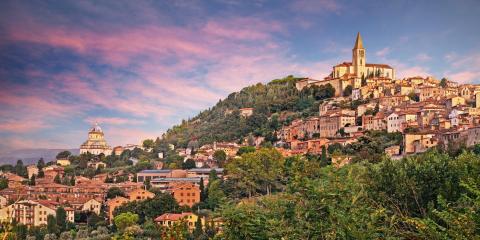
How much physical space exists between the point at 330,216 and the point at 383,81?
3710 centimetres

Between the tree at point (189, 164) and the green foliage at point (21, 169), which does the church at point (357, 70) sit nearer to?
the tree at point (189, 164)

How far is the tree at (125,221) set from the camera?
2210 centimetres

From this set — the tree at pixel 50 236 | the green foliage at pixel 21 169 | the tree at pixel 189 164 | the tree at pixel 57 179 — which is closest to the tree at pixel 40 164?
the green foliage at pixel 21 169

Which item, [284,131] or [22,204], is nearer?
[22,204]

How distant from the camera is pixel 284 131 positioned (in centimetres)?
3912

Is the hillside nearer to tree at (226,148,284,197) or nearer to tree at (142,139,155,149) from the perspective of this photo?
tree at (142,139,155,149)

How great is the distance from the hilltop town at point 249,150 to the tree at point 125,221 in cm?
28

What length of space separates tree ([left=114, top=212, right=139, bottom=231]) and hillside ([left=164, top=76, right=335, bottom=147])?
18084 mm

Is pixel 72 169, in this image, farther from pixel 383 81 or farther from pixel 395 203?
pixel 395 203

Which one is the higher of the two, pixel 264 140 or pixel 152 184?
pixel 264 140

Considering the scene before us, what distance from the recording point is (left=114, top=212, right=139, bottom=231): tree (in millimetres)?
22105

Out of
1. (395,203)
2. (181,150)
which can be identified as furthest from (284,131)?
(395,203)

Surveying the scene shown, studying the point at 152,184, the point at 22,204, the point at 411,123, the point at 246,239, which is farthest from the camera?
the point at 152,184

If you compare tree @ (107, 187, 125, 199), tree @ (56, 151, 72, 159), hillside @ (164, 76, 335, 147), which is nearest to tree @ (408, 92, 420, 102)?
hillside @ (164, 76, 335, 147)
